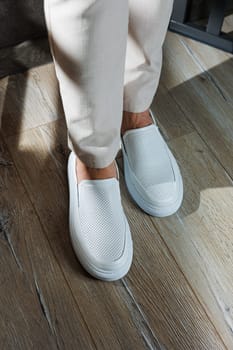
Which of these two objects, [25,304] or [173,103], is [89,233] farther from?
[173,103]

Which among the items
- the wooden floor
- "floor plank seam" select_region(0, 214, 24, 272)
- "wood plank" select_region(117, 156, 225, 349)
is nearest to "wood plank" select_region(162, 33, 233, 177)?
the wooden floor

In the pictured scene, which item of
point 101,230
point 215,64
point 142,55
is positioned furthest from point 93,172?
point 215,64

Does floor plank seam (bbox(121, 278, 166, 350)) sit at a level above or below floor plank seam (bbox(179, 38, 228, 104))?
below

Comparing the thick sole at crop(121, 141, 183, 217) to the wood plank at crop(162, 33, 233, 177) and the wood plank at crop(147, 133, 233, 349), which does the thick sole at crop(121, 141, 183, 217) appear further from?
the wood plank at crop(162, 33, 233, 177)

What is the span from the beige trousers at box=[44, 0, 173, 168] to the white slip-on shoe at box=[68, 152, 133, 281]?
0.06 metres

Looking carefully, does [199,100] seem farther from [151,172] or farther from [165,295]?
[165,295]

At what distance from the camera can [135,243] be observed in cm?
105

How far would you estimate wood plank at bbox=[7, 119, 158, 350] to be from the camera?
37.3 inches

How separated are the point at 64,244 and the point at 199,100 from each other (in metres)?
0.45

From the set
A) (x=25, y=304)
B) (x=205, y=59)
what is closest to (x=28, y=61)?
(x=205, y=59)

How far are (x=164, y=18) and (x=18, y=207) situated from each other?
0.43 meters

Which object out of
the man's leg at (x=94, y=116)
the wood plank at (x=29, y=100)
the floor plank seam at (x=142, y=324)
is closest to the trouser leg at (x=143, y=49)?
the man's leg at (x=94, y=116)

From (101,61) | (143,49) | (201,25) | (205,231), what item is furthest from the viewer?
(201,25)

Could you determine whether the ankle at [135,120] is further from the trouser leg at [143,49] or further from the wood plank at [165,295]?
the wood plank at [165,295]
